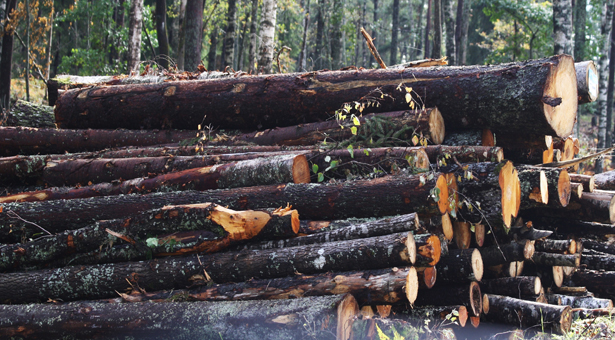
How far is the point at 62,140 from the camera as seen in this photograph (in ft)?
22.3

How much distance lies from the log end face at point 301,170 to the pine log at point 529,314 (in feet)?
8.41

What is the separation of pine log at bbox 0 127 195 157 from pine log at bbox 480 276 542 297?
4920mm

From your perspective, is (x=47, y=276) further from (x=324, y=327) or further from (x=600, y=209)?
(x=600, y=209)

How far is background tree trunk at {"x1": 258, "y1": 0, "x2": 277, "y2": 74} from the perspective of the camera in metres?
10.8

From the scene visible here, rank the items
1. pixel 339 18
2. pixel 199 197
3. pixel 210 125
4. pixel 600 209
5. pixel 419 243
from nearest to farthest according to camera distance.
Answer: pixel 419 243
pixel 199 197
pixel 600 209
pixel 210 125
pixel 339 18

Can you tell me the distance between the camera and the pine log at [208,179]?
456 centimetres

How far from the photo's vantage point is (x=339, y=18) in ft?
59.7

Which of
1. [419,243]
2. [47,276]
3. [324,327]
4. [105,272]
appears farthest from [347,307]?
[47,276]

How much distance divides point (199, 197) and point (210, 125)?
85.3 inches

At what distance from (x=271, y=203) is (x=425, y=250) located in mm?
1510

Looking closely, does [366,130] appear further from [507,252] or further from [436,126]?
[507,252]

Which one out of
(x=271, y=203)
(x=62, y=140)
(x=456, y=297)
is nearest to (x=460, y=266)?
(x=456, y=297)

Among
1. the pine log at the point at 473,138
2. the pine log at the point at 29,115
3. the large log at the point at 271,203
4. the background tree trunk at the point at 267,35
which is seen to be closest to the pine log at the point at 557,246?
the pine log at the point at 473,138

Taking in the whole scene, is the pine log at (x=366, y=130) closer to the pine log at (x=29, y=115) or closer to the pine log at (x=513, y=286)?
the pine log at (x=513, y=286)
